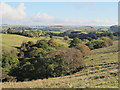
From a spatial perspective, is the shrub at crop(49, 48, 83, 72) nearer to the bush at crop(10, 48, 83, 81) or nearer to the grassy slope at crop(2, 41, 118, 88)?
the bush at crop(10, 48, 83, 81)

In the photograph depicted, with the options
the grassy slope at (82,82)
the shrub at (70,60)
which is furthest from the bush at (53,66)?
the grassy slope at (82,82)

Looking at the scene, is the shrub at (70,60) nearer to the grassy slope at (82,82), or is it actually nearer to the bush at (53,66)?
the bush at (53,66)

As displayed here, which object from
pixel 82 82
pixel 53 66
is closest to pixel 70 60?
pixel 53 66

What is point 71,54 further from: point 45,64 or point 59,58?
point 45,64

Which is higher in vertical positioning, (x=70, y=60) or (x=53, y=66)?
(x=70, y=60)

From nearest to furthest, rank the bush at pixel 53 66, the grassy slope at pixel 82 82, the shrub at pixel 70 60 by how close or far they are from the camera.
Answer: the grassy slope at pixel 82 82 → the bush at pixel 53 66 → the shrub at pixel 70 60

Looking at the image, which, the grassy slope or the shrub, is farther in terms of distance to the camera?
the shrub

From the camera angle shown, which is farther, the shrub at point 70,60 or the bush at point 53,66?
the shrub at point 70,60

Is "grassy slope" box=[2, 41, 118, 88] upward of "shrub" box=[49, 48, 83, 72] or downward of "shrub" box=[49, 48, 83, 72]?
upward

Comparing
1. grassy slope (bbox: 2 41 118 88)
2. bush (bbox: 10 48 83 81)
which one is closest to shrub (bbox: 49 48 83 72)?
bush (bbox: 10 48 83 81)

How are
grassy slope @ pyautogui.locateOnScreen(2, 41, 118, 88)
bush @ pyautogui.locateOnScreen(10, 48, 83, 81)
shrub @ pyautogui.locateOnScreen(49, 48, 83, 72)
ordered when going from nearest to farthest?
grassy slope @ pyautogui.locateOnScreen(2, 41, 118, 88) < bush @ pyautogui.locateOnScreen(10, 48, 83, 81) < shrub @ pyautogui.locateOnScreen(49, 48, 83, 72)

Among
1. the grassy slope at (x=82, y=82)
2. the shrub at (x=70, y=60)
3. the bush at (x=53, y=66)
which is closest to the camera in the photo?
the grassy slope at (x=82, y=82)

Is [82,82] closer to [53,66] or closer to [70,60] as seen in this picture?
[53,66]

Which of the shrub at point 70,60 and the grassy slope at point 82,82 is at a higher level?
the grassy slope at point 82,82
